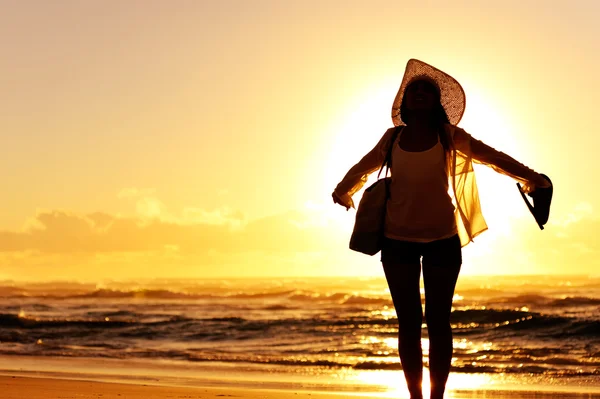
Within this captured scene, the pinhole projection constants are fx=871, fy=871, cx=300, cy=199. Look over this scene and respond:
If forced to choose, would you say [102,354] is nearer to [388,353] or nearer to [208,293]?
[388,353]

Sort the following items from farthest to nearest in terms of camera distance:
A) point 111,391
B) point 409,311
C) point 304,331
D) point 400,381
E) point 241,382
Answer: point 304,331
point 400,381
point 241,382
point 111,391
point 409,311

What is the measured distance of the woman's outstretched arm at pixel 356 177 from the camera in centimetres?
464

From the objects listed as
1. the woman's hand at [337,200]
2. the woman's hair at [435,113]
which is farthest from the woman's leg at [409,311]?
the woman's hair at [435,113]

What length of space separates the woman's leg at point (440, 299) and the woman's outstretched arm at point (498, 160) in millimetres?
443

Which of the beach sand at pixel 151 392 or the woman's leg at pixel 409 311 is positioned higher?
the woman's leg at pixel 409 311

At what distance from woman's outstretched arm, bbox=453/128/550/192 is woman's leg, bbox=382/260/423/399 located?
0.63 metres

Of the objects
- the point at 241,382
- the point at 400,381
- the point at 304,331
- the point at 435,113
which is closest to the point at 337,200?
the point at 435,113

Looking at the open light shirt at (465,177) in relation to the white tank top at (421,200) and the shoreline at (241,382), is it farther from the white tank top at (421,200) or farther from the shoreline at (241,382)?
the shoreline at (241,382)

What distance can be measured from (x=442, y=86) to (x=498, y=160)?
532mm

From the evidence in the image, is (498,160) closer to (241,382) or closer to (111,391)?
(111,391)

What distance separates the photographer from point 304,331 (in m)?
18.8

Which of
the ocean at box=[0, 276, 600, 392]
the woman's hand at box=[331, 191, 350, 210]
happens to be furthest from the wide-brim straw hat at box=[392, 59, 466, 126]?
the ocean at box=[0, 276, 600, 392]

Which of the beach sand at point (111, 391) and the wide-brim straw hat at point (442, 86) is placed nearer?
the wide-brim straw hat at point (442, 86)

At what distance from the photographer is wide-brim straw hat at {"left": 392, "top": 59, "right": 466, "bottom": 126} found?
4.64 metres
